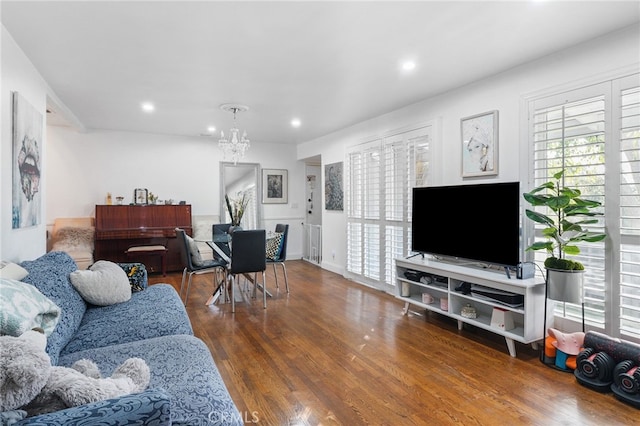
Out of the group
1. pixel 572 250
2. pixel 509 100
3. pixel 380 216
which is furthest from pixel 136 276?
pixel 509 100

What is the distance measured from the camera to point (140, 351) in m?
1.77

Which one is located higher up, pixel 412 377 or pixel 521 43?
pixel 521 43

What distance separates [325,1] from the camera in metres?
2.17

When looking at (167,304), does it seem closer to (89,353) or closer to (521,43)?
(89,353)

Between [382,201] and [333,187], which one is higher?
[333,187]

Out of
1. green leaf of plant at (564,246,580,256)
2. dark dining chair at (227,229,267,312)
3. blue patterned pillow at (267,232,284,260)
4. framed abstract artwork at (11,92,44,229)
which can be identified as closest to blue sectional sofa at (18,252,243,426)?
framed abstract artwork at (11,92,44,229)

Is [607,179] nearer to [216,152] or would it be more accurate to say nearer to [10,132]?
[10,132]

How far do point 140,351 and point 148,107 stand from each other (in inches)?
146

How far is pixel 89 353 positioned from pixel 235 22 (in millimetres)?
2177

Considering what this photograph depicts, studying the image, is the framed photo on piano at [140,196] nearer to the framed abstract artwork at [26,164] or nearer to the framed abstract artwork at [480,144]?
the framed abstract artwork at [26,164]

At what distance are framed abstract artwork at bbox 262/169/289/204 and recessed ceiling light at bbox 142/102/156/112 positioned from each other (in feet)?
9.45

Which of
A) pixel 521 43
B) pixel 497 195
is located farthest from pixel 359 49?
pixel 497 195

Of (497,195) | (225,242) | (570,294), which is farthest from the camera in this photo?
(225,242)

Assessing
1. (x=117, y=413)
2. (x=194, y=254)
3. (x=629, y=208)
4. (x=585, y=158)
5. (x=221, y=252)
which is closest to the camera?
(x=117, y=413)
